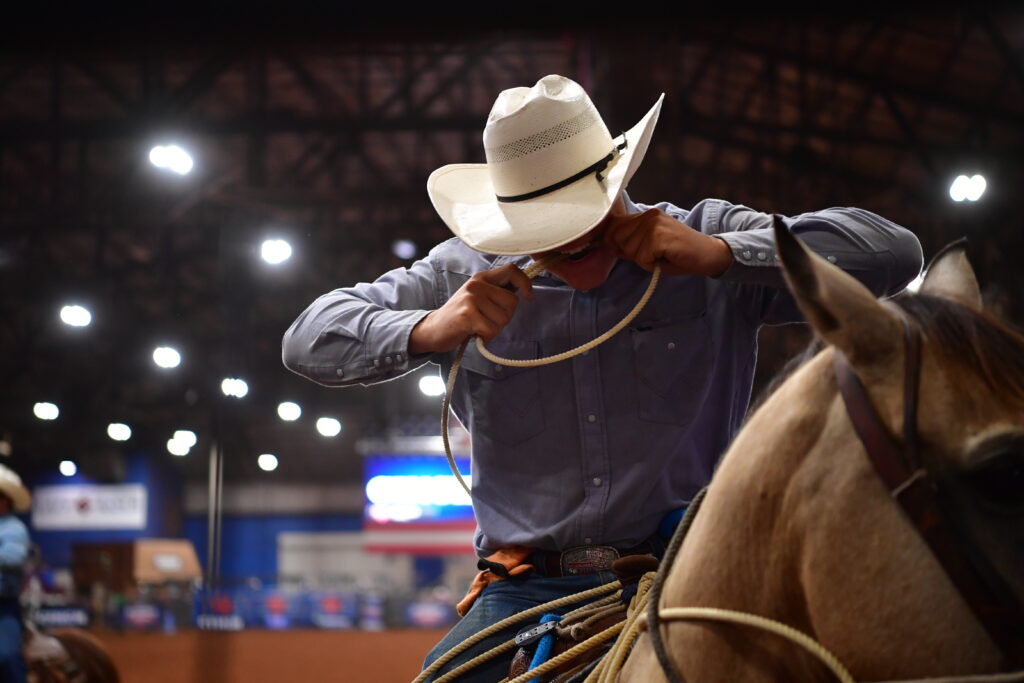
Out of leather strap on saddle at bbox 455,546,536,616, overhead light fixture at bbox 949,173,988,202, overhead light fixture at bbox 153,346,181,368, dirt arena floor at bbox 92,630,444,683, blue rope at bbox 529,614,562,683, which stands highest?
overhead light fixture at bbox 153,346,181,368

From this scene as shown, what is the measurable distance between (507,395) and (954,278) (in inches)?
31.2

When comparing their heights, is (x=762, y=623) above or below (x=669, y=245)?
below

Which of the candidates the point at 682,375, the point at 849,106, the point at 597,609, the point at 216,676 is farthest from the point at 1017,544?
the point at 849,106

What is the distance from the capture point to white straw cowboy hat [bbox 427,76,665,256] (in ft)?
5.35

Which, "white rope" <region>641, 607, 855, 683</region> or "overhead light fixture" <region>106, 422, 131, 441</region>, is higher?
"overhead light fixture" <region>106, 422, 131, 441</region>

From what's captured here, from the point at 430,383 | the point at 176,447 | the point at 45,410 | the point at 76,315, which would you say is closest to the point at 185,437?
the point at 176,447

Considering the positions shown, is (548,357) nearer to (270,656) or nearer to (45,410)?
(270,656)

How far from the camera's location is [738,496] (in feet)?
3.70

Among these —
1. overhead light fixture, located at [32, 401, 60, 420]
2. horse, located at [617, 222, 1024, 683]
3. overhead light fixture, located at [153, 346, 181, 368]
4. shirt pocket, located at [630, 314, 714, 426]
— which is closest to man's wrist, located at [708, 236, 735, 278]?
shirt pocket, located at [630, 314, 714, 426]

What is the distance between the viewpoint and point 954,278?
128cm

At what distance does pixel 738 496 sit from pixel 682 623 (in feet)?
0.56

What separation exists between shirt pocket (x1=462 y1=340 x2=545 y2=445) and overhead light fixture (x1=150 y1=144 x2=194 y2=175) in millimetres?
6943

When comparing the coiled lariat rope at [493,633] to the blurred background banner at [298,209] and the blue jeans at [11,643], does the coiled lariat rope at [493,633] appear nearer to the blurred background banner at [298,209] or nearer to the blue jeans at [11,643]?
the blurred background banner at [298,209]

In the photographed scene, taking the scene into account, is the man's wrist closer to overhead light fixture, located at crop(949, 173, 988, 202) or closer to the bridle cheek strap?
the bridle cheek strap
